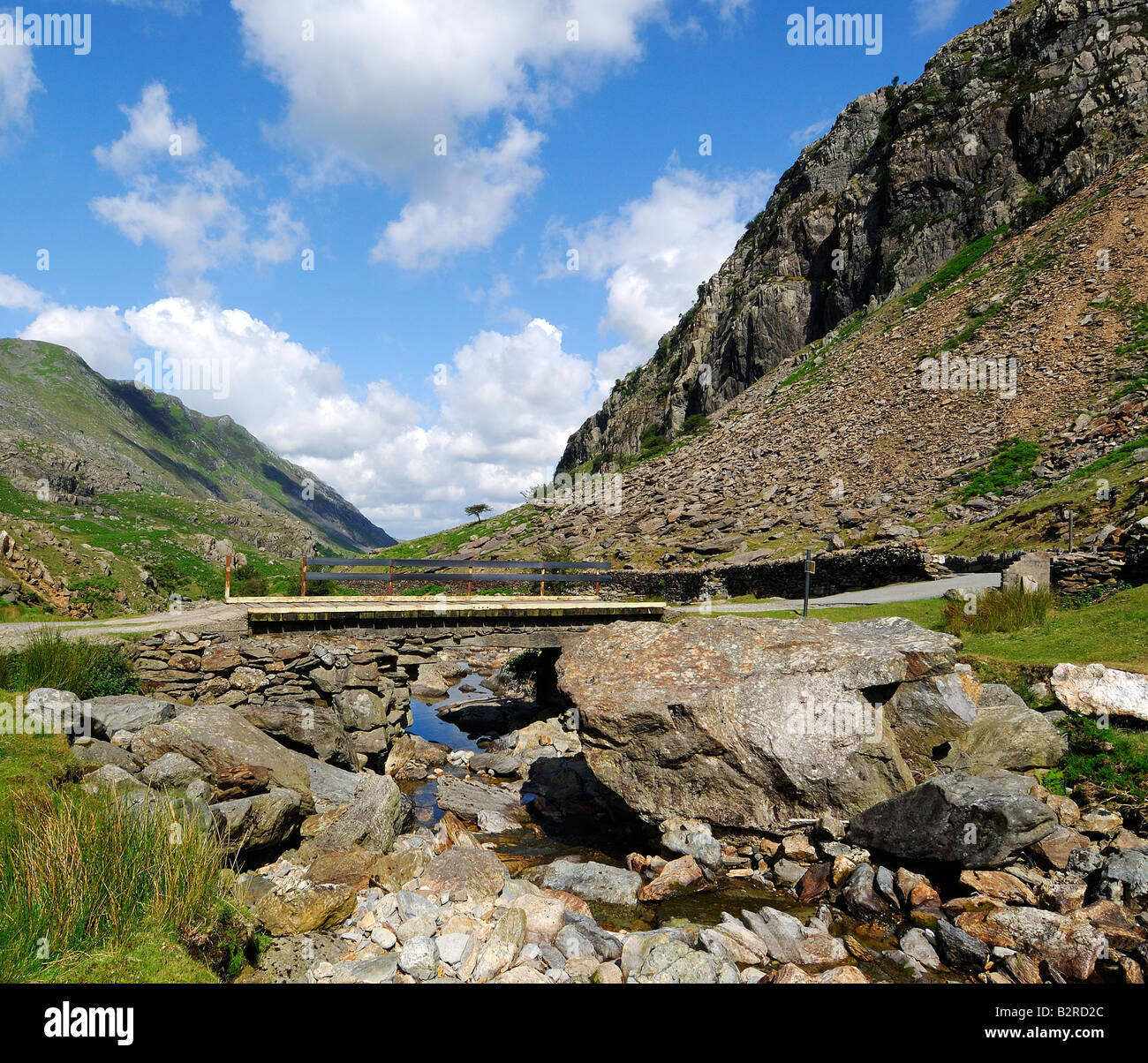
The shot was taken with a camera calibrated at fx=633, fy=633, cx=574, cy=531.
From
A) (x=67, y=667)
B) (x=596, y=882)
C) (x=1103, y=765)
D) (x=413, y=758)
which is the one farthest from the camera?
(x=413, y=758)

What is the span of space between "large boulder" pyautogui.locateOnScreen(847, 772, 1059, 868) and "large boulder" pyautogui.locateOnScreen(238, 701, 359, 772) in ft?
38.1

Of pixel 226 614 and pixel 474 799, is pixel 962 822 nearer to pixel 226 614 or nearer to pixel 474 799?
pixel 474 799

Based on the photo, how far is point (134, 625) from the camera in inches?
654

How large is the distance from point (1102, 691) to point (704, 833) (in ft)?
22.3

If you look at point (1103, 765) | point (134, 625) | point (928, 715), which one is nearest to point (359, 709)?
point (134, 625)

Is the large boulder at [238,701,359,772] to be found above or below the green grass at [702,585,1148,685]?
below

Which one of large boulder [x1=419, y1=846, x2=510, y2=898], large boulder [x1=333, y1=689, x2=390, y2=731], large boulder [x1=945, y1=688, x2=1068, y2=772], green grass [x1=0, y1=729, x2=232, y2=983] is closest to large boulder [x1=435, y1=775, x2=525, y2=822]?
large boulder [x1=333, y1=689, x2=390, y2=731]

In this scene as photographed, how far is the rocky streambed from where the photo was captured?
7504mm

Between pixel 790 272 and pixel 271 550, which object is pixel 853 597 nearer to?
pixel 790 272

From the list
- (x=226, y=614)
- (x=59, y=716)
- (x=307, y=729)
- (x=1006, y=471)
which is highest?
(x=1006, y=471)

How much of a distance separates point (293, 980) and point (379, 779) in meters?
5.21

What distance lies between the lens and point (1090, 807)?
9.05m

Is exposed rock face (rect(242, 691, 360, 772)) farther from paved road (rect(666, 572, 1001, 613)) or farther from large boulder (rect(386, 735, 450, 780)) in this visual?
paved road (rect(666, 572, 1001, 613))
